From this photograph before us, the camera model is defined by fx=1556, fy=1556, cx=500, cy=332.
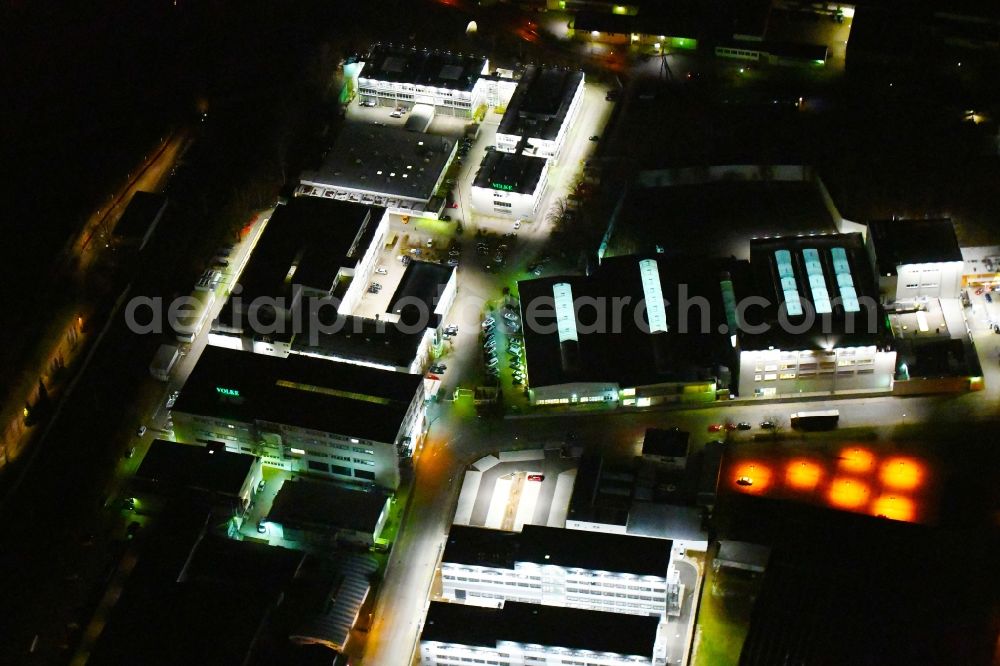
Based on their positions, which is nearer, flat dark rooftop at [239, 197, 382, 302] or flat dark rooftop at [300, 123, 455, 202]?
flat dark rooftop at [239, 197, 382, 302]

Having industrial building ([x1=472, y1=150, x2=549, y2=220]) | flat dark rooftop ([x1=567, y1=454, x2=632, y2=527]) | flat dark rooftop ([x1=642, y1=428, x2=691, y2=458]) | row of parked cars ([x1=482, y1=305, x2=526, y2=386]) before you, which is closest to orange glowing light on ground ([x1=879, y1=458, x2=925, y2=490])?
flat dark rooftop ([x1=642, y1=428, x2=691, y2=458])

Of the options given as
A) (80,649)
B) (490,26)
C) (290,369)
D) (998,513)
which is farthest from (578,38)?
(80,649)

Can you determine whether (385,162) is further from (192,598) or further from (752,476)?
(192,598)

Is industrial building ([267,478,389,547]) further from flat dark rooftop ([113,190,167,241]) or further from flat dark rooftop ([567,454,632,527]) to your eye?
flat dark rooftop ([113,190,167,241])

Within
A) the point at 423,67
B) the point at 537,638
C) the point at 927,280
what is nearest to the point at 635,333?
the point at 927,280

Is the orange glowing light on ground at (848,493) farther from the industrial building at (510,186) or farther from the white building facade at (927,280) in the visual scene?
the industrial building at (510,186)

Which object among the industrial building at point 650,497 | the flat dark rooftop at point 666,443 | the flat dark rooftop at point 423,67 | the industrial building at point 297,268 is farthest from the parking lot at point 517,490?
the flat dark rooftop at point 423,67

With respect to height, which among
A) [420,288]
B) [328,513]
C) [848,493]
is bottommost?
[328,513]
